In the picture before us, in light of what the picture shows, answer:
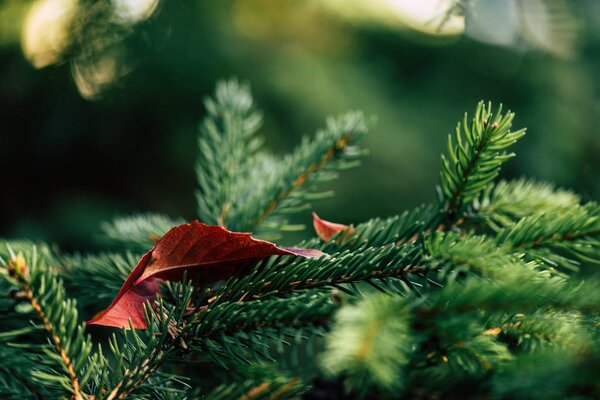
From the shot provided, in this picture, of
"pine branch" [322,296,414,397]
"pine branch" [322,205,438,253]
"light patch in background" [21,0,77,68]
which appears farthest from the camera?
"light patch in background" [21,0,77,68]

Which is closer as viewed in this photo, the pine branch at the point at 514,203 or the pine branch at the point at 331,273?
the pine branch at the point at 331,273

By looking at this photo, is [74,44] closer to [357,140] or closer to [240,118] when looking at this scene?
[240,118]

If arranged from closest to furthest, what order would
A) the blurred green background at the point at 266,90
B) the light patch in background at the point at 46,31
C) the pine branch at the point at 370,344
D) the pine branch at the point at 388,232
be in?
the pine branch at the point at 370,344, the pine branch at the point at 388,232, the light patch in background at the point at 46,31, the blurred green background at the point at 266,90

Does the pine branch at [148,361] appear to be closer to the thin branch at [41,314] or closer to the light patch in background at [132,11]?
the thin branch at [41,314]

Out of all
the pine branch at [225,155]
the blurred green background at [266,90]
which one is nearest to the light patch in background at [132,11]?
the blurred green background at [266,90]

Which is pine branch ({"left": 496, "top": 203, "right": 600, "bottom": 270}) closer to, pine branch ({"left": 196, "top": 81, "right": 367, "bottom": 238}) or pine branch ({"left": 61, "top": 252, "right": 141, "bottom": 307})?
pine branch ({"left": 196, "top": 81, "right": 367, "bottom": 238})

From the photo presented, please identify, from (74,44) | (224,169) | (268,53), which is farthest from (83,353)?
(268,53)

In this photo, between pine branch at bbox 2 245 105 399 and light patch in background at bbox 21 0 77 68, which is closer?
pine branch at bbox 2 245 105 399

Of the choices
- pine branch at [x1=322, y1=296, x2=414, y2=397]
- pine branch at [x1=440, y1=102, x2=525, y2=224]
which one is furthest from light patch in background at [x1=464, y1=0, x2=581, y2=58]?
pine branch at [x1=322, y1=296, x2=414, y2=397]
